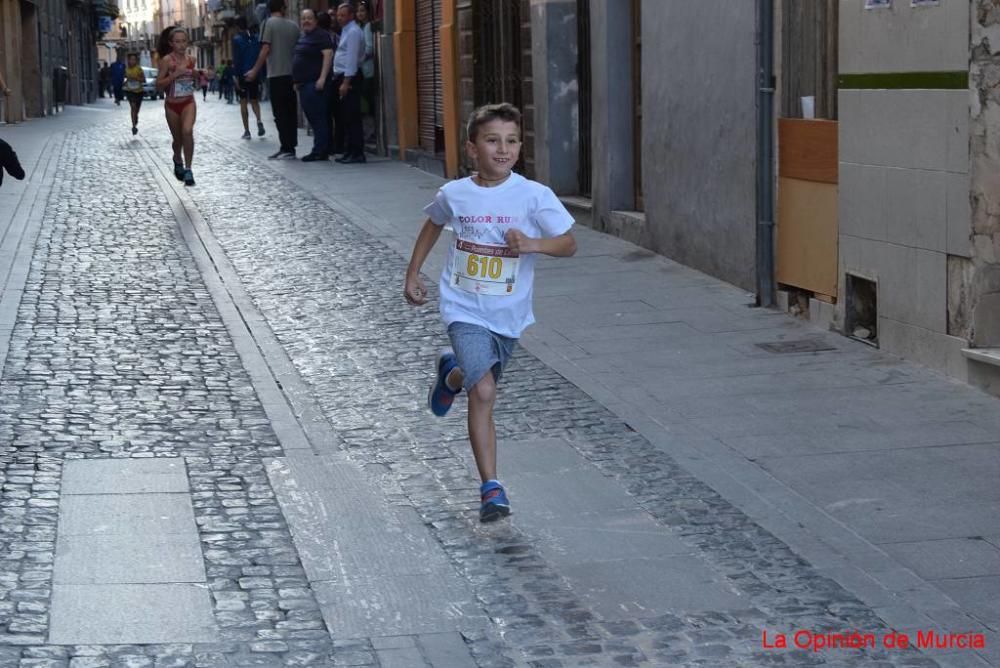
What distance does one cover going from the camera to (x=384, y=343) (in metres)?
9.53

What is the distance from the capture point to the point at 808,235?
9875 mm

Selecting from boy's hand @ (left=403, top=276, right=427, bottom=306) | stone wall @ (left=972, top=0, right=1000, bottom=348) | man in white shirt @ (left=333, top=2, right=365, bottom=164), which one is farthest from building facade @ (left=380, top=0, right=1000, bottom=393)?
man in white shirt @ (left=333, top=2, right=365, bottom=164)

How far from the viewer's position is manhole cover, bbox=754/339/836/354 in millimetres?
9000

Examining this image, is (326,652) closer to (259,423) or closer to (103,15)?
(259,423)

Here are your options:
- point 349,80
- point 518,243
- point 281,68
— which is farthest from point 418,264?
point 281,68

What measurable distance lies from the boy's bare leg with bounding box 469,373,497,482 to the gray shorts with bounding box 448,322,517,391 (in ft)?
0.11

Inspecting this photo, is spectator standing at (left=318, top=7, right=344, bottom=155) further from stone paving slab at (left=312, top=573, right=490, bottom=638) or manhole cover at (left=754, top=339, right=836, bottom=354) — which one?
stone paving slab at (left=312, top=573, right=490, bottom=638)

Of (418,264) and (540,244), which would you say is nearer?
(540,244)

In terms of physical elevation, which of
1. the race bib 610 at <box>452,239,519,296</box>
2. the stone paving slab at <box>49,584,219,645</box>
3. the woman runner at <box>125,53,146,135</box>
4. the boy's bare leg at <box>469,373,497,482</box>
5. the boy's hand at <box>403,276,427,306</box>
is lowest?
the stone paving slab at <box>49,584,219,645</box>

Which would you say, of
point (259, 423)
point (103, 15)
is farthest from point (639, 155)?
point (103, 15)

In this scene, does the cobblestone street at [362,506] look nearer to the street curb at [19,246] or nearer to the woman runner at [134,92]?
the street curb at [19,246]

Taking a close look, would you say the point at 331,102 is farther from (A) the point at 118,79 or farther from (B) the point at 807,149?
(A) the point at 118,79

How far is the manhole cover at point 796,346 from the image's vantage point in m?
9.00

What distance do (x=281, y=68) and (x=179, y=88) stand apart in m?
5.53
